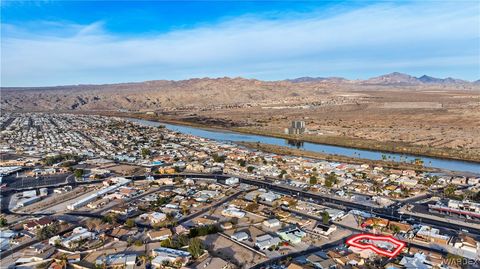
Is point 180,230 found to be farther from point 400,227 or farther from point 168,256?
point 400,227

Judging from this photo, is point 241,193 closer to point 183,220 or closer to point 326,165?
point 183,220

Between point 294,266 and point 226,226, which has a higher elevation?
point 226,226

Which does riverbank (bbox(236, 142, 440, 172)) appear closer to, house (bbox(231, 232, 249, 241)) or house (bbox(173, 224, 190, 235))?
house (bbox(231, 232, 249, 241))

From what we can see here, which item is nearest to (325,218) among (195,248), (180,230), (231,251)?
(231,251)

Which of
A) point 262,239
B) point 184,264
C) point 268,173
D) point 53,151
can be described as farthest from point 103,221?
point 53,151

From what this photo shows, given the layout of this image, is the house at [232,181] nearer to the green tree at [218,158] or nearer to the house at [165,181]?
the house at [165,181]

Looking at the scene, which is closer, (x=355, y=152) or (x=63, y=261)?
(x=63, y=261)

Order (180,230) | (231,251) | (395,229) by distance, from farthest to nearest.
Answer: (180,230)
(395,229)
(231,251)
